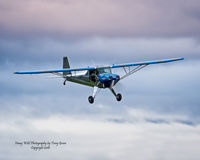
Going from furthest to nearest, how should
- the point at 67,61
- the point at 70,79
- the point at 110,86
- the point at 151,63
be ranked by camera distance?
the point at 67,61 → the point at 70,79 → the point at 151,63 → the point at 110,86

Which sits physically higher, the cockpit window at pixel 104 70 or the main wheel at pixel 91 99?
the cockpit window at pixel 104 70

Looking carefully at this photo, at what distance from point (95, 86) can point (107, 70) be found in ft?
6.99

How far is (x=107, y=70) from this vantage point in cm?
4966

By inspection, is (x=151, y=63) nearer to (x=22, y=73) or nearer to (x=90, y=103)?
(x=90, y=103)

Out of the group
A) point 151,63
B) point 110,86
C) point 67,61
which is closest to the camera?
point 110,86

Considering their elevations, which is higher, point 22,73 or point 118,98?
point 22,73

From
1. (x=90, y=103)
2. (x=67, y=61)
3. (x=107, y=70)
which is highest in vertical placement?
(x=67, y=61)

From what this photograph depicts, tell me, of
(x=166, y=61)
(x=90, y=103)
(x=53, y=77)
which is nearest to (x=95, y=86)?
(x=90, y=103)

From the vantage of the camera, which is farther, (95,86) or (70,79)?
(70,79)

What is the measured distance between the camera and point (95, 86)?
164 feet

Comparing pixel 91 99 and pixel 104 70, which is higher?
pixel 104 70

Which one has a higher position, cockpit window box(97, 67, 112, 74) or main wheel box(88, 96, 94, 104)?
cockpit window box(97, 67, 112, 74)

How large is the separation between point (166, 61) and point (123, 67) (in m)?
5.77

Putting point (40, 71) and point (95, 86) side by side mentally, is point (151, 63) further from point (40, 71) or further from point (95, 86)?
point (40, 71)
